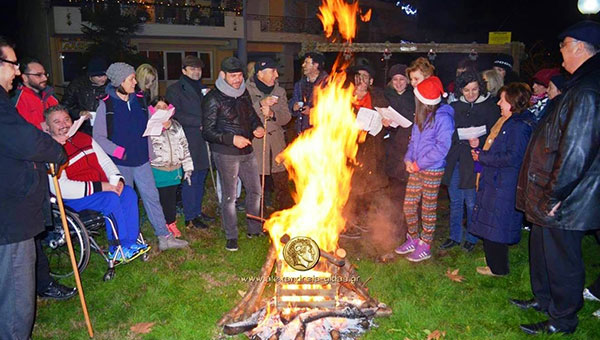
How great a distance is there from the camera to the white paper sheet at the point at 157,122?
6109mm

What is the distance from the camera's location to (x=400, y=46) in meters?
10.1

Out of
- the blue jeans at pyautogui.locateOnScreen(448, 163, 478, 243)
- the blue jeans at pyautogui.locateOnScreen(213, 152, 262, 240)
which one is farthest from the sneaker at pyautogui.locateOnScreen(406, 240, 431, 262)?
the blue jeans at pyautogui.locateOnScreen(213, 152, 262, 240)

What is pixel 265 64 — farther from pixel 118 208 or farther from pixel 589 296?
pixel 589 296

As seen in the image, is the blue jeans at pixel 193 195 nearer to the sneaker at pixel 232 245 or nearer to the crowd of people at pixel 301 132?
the crowd of people at pixel 301 132

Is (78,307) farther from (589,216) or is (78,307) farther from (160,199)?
(589,216)

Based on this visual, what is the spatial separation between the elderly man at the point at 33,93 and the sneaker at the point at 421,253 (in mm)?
5305

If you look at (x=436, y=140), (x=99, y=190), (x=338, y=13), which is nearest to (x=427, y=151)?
(x=436, y=140)

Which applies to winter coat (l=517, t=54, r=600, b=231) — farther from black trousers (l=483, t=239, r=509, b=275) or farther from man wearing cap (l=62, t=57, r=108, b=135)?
man wearing cap (l=62, t=57, r=108, b=135)

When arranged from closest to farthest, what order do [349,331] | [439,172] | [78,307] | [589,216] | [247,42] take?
[589,216], [349,331], [78,307], [439,172], [247,42]

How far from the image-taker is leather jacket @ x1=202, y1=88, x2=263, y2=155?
6145 millimetres

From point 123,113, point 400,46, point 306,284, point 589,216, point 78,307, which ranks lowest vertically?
point 78,307

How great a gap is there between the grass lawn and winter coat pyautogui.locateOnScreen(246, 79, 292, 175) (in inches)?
50.8

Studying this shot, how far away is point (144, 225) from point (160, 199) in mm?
999

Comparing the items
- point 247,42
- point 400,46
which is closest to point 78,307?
point 400,46
